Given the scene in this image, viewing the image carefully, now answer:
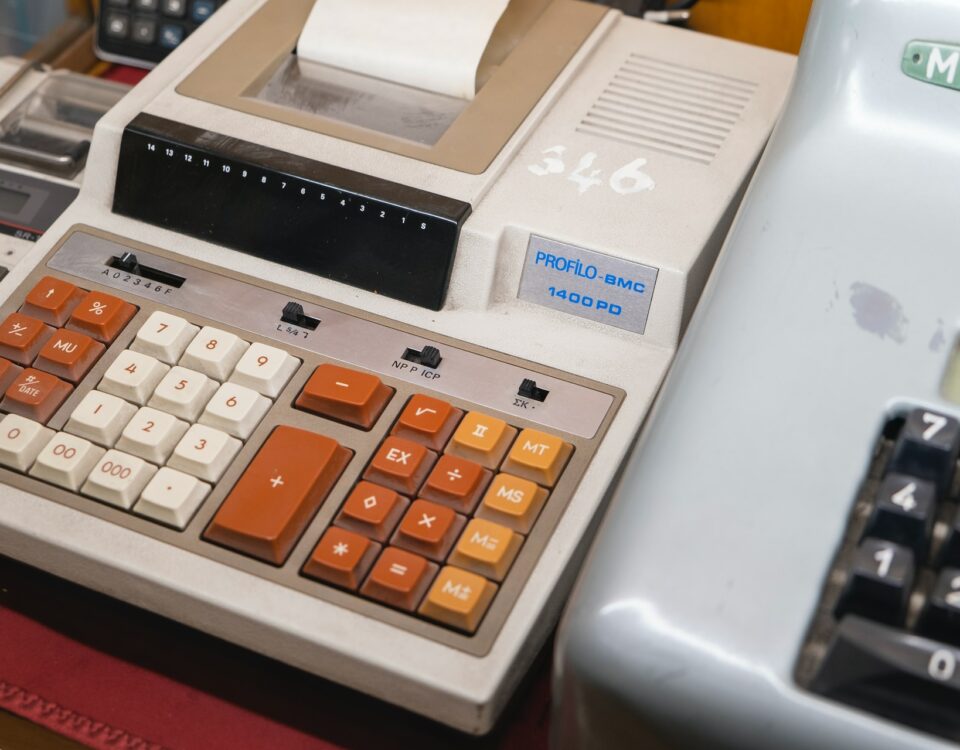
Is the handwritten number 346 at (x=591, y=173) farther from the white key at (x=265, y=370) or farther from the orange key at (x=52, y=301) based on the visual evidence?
the orange key at (x=52, y=301)

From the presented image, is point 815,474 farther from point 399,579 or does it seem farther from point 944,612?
point 399,579

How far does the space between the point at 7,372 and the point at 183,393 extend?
12cm

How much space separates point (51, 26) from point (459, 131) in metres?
0.59

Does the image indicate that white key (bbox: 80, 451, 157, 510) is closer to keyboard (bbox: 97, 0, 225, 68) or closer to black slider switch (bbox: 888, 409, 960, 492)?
black slider switch (bbox: 888, 409, 960, 492)

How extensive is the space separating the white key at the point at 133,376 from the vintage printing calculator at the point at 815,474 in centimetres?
32

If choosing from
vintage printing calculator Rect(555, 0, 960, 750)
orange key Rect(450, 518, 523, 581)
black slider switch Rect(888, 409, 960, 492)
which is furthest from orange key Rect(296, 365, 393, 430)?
black slider switch Rect(888, 409, 960, 492)

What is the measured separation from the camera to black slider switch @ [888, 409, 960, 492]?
0.46 meters

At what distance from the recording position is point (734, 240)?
59 centimetres

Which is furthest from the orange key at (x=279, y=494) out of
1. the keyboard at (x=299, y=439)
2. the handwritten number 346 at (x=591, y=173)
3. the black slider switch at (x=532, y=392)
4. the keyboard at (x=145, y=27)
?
the keyboard at (x=145, y=27)

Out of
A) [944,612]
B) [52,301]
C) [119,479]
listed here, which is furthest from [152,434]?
[944,612]

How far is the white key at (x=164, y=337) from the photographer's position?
2.35ft

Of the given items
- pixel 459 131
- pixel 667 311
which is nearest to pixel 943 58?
pixel 667 311

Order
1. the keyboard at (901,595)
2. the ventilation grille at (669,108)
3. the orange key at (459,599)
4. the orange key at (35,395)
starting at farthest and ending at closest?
the ventilation grille at (669,108), the orange key at (35,395), the orange key at (459,599), the keyboard at (901,595)

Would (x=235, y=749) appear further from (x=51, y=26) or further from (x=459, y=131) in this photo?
(x=51, y=26)
